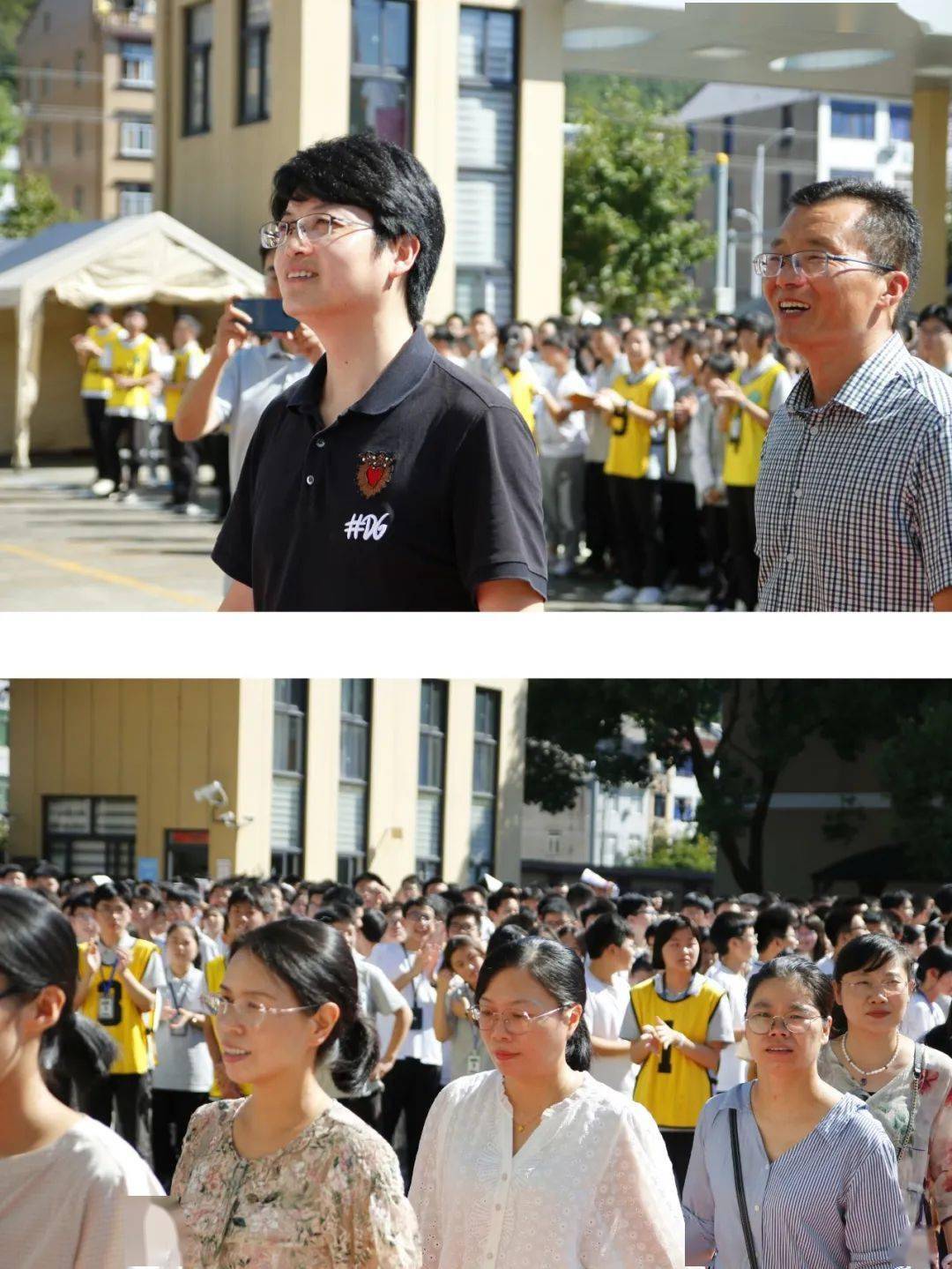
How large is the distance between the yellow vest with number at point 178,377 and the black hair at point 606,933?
7665 mm

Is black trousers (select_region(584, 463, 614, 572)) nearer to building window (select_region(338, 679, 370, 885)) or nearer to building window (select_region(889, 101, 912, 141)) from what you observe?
building window (select_region(338, 679, 370, 885))

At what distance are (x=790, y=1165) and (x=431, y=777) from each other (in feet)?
4.20

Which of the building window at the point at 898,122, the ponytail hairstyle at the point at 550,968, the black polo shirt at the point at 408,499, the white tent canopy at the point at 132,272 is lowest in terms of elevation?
the ponytail hairstyle at the point at 550,968

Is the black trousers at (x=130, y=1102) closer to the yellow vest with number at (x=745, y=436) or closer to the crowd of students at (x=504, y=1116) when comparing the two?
the crowd of students at (x=504, y=1116)

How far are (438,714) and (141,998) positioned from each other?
322cm

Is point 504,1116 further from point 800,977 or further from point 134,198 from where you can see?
point 134,198

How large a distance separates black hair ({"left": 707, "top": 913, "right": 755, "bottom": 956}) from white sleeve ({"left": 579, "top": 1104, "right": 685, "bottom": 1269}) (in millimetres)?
2778

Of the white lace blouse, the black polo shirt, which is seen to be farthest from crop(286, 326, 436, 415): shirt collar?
the white lace blouse

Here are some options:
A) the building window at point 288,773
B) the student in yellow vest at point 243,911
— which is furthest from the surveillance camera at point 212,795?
the student in yellow vest at point 243,911

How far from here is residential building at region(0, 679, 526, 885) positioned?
3.14 meters

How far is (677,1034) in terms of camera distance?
5039 millimetres

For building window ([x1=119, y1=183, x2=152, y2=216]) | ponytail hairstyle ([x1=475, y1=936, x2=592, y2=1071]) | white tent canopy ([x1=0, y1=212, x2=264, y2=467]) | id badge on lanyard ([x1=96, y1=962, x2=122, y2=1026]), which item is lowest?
id badge on lanyard ([x1=96, y1=962, x2=122, y2=1026])

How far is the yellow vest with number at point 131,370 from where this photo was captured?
43.6 feet

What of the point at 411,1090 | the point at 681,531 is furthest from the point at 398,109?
the point at 411,1090
